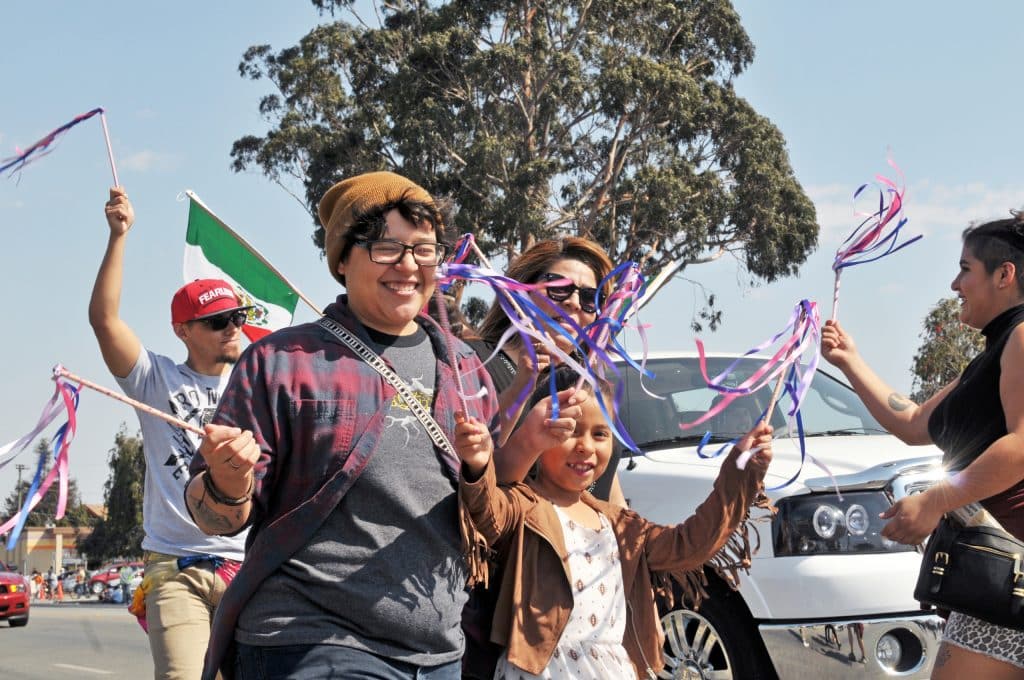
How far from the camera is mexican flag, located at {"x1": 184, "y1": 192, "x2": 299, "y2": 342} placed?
215 inches

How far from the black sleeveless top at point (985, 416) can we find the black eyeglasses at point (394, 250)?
1.67 m

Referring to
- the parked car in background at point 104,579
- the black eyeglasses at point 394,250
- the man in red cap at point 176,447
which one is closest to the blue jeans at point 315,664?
the black eyeglasses at point 394,250

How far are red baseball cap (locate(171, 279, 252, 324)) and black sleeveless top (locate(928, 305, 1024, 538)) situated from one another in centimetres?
252

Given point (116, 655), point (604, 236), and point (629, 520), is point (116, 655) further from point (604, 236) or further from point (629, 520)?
point (604, 236)

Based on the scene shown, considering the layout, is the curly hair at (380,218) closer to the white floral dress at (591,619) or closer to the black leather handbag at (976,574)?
the white floral dress at (591,619)

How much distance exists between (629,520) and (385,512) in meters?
1.12

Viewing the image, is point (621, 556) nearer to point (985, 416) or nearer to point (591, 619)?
point (591, 619)

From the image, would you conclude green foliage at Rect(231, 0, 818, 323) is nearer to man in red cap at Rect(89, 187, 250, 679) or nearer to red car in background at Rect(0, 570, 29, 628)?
red car in background at Rect(0, 570, 29, 628)

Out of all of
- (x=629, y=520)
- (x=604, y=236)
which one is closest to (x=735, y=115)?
(x=604, y=236)

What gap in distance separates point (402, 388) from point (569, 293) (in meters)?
1.13

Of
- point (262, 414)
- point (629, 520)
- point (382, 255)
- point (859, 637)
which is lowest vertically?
point (859, 637)

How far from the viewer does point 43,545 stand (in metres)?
81.8

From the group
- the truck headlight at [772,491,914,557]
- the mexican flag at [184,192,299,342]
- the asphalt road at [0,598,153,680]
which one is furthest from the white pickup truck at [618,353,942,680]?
the asphalt road at [0,598,153,680]

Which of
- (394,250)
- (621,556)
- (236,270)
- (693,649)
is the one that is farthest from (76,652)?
(394,250)
